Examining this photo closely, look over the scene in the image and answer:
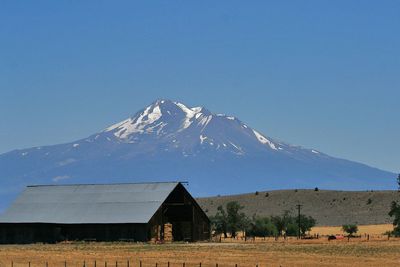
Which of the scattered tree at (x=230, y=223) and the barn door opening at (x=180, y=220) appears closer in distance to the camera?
the barn door opening at (x=180, y=220)

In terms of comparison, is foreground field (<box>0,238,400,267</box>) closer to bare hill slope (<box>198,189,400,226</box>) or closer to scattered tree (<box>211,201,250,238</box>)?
scattered tree (<box>211,201,250,238</box>)

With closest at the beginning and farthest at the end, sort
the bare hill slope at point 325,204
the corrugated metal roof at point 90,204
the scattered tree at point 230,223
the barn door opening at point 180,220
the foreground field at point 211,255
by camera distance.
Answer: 1. the foreground field at point 211,255
2. the corrugated metal roof at point 90,204
3. the barn door opening at point 180,220
4. the scattered tree at point 230,223
5. the bare hill slope at point 325,204

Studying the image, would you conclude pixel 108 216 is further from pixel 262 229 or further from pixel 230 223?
pixel 262 229

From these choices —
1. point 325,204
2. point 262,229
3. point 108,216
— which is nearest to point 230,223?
point 262,229

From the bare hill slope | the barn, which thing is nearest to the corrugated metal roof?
the barn

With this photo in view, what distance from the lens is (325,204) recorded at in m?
175

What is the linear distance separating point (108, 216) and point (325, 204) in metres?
86.3

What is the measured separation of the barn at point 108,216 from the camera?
308ft

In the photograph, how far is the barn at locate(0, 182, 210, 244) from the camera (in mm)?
94000

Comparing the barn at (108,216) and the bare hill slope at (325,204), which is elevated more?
the bare hill slope at (325,204)

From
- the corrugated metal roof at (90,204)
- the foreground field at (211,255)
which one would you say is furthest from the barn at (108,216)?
the foreground field at (211,255)

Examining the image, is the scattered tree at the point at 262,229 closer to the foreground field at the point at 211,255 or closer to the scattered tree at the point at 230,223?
the scattered tree at the point at 230,223

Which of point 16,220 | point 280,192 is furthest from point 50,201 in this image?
point 280,192

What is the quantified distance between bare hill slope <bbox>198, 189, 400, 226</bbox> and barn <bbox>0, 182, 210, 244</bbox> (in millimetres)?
56749
